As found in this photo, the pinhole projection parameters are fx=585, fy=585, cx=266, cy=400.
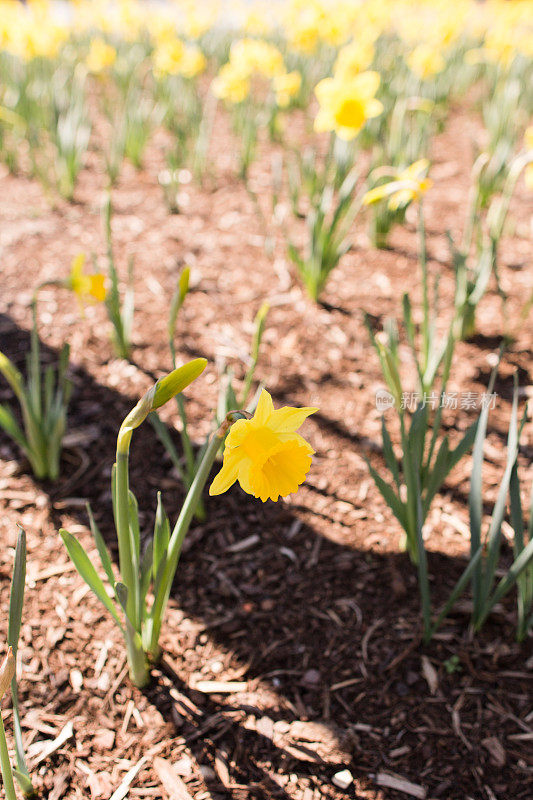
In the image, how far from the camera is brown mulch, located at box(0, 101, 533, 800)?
1.33 metres

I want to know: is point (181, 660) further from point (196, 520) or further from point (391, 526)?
point (391, 526)

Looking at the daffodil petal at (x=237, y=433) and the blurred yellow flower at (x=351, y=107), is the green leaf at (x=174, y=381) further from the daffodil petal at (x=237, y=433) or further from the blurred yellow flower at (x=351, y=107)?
the blurred yellow flower at (x=351, y=107)

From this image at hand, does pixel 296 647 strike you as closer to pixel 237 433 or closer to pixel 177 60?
pixel 237 433

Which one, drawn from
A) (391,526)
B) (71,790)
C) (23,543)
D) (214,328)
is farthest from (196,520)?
(214,328)

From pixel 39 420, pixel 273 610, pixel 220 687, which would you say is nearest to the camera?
pixel 220 687

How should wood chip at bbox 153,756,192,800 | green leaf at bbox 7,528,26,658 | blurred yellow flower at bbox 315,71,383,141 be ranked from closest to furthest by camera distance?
green leaf at bbox 7,528,26,658
wood chip at bbox 153,756,192,800
blurred yellow flower at bbox 315,71,383,141

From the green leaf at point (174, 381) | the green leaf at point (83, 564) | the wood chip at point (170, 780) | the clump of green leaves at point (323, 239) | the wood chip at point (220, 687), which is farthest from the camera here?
the clump of green leaves at point (323, 239)

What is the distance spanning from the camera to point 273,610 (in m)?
1.64

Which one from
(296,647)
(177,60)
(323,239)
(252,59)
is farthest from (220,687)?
(177,60)

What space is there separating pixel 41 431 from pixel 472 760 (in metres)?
1.48

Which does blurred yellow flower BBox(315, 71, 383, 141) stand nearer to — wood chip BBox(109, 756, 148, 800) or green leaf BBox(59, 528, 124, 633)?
green leaf BBox(59, 528, 124, 633)

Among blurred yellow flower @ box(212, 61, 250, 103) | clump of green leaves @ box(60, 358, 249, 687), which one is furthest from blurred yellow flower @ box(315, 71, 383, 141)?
clump of green leaves @ box(60, 358, 249, 687)

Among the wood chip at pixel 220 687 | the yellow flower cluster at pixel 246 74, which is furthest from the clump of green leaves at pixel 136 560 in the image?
the yellow flower cluster at pixel 246 74

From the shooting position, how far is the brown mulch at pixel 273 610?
1.33 meters
